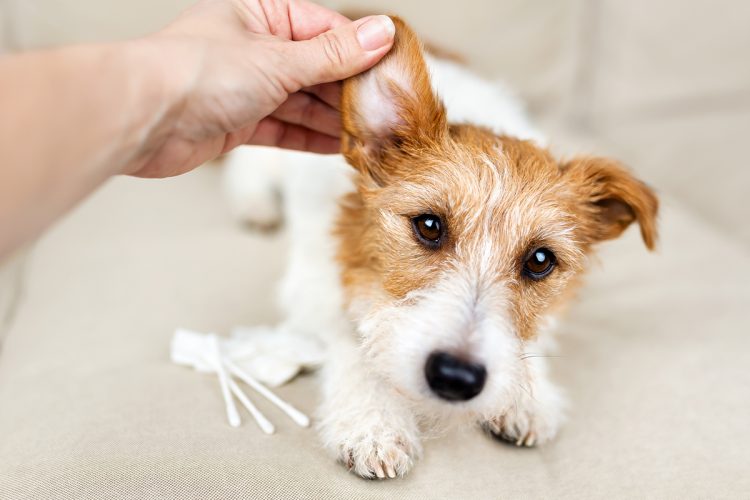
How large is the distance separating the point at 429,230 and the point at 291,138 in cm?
66

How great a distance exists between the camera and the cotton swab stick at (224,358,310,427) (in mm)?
1716

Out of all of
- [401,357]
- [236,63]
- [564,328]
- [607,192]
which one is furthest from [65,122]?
[564,328]

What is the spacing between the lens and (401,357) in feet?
4.87

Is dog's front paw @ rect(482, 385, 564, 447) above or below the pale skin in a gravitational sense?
below

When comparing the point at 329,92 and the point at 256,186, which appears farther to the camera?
the point at 256,186

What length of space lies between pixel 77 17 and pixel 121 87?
92.4 inches

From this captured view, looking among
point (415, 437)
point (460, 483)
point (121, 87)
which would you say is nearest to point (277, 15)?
point (121, 87)

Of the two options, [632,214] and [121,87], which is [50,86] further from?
[632,214]

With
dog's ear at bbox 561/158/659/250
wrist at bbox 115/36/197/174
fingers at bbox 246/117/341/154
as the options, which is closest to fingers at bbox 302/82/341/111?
fingers at bbox 246/117/341/154

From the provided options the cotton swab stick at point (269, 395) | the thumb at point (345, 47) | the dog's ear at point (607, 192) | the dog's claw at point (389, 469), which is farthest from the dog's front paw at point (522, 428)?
the thumb at point (345, 47)

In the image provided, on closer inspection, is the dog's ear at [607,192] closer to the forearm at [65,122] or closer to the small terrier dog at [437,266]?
the small terrier dog at [437,266]

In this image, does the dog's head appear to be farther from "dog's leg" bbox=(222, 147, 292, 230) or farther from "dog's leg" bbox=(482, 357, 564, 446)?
"dog's leg" bbox=(222, 147, 292, 230)

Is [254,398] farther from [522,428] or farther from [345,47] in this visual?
[345,47]

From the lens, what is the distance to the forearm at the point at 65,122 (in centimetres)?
112
